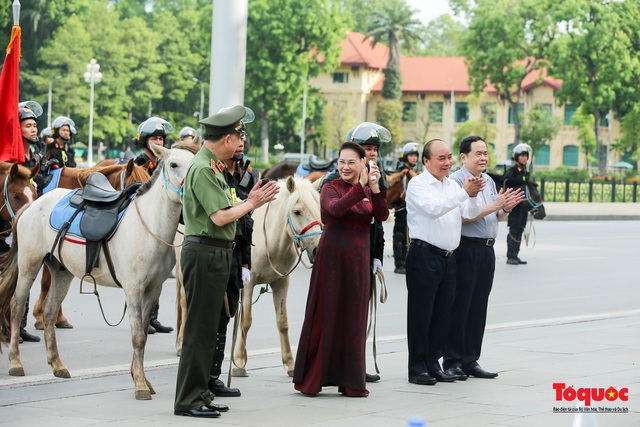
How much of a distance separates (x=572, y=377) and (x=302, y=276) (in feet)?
31.6

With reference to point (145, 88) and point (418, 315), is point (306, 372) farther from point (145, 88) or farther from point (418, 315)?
point (145, 88)

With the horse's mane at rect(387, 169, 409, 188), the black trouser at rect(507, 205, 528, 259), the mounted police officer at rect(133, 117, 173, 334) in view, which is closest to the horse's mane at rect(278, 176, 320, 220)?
the mounted police officer at rect(133, 117, 173, 334)

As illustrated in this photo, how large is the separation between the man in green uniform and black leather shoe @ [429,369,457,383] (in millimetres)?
2184

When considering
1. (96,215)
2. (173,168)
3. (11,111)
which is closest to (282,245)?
(173,168)

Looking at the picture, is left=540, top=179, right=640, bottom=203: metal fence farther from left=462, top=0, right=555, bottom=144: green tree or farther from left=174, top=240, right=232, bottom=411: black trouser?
left=174, top=240, right=232, bottom=411: black trouser

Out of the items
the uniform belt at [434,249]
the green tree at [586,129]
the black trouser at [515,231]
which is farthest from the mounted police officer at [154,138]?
the green tree at [586,129]

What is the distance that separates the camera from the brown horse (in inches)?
469

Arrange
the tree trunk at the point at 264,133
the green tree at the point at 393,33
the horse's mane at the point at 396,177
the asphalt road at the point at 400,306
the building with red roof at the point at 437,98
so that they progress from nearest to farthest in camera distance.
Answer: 1. the asphalt road at the point at 400,306
2. the horse's mane at the point at 396,177
3. the tree trunk at the point at 264,133
4. the building with red roof at the point at 437,98
5. the green tree at the point at 393,33

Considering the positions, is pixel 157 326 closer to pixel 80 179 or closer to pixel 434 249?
pixel 80 179

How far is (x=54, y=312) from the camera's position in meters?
9.44

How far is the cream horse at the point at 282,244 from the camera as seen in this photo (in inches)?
360

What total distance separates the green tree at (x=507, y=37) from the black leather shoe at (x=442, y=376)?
69.7m

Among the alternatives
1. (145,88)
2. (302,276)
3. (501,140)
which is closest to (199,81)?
(145,88)

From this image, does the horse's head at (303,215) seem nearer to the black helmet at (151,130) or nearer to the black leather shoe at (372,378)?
the black leather shoe at (372,378)
